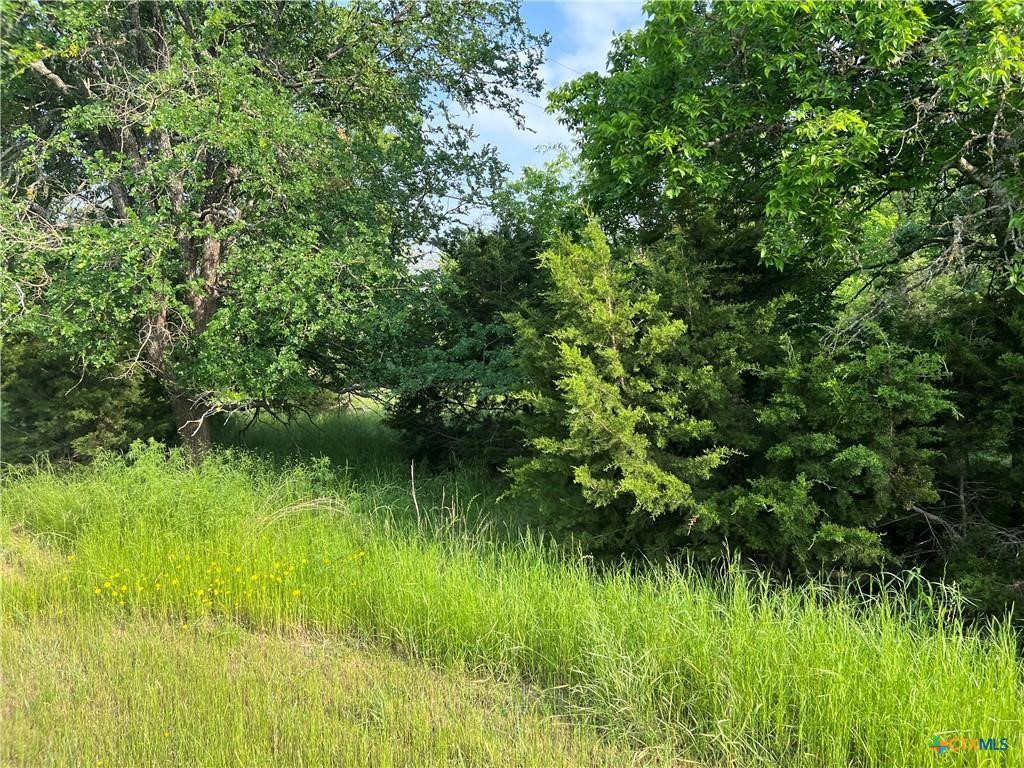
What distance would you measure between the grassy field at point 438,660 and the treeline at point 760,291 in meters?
0.61

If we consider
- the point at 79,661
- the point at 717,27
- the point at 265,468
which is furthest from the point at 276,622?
the point at 717,27

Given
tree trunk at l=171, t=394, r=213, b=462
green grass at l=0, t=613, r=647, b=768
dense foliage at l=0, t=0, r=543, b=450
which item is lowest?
green grass at l=0, t=613, r=647, b=768

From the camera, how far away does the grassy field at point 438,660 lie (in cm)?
269

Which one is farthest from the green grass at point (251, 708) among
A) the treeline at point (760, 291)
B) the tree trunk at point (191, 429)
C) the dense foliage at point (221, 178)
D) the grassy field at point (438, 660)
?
the tree trunk at point (191, 429)

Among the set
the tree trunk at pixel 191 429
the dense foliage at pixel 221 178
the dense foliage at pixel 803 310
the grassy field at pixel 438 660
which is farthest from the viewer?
the tree trunk at pixel 191 429

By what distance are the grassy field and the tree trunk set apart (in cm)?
250

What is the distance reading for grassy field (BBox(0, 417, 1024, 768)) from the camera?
269cm

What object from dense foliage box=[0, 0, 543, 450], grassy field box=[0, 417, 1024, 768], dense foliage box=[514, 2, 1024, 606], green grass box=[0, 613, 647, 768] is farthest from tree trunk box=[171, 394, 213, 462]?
dense foliage box=[514, 2, 1024, 606]

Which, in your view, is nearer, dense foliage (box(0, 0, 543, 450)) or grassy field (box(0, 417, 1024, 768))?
grassy field (box(0, 417, 1024, 768))

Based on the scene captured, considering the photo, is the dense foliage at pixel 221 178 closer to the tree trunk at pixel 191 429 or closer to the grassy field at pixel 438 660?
the tree trunk at pixel 191 429

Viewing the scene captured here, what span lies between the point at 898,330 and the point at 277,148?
6.42 metres

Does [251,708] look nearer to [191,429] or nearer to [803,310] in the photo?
[803,310]

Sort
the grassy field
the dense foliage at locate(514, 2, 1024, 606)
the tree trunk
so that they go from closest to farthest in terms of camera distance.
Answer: the grassy field, the dense foliage at locate(514, 2, 1024, 606), the tree trunk

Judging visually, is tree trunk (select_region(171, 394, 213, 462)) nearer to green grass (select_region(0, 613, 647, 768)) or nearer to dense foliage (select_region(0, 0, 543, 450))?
dense foliage (select_region(0, 0, 543, 450))
